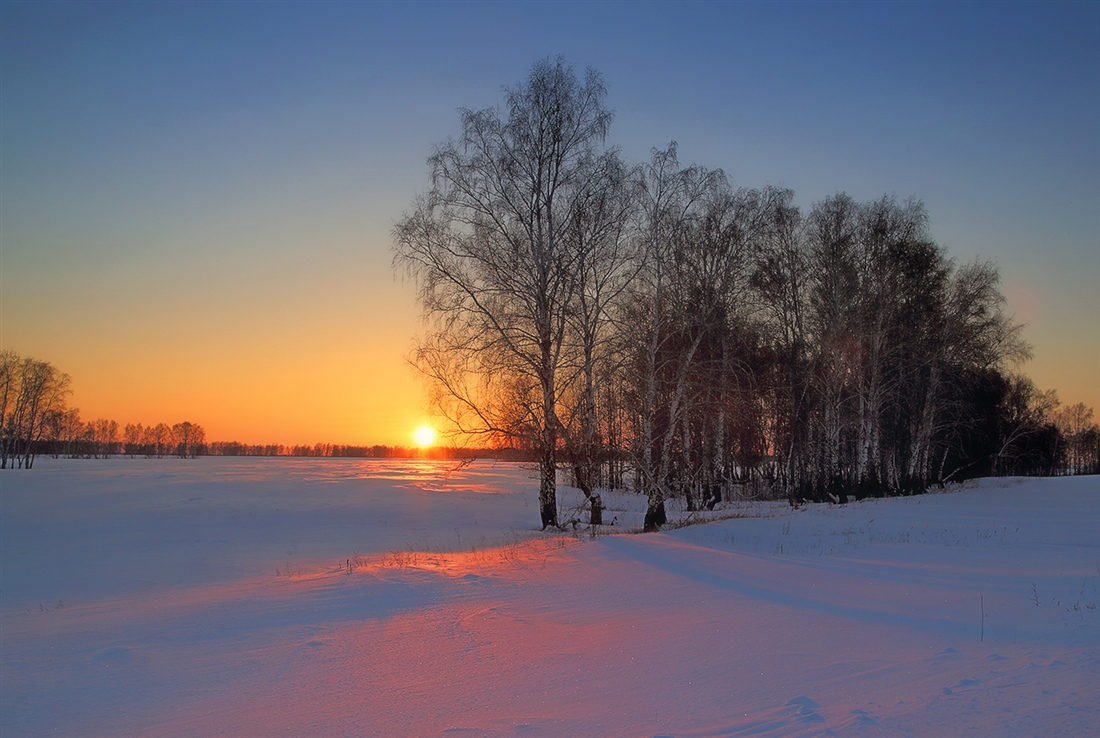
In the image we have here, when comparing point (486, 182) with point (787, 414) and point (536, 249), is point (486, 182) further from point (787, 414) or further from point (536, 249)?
point (787, 414)

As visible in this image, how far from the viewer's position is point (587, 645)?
561 centimetres

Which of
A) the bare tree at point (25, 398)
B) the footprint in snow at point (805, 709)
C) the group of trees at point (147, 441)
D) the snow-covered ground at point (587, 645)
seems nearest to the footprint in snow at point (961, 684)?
the snow-covered ground at point (587, 645)

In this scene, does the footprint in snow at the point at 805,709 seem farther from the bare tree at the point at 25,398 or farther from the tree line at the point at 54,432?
A: the bare tree at the point at 25,398

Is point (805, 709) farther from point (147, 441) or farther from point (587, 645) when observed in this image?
point (147, 441)

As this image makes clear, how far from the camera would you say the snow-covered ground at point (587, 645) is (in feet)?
13.5

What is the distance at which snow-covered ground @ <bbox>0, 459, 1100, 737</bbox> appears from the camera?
411 cm

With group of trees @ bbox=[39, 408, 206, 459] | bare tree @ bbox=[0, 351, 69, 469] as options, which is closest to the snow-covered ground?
bare tree @ bbox=[0, 351, 69, 469]

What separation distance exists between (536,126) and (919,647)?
45.2 feet

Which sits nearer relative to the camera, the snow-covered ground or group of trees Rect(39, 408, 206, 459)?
the snow-covered ground

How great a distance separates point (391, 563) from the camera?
1055 centimetres

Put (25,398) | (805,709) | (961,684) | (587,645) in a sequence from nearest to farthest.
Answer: (805,709), (961,684), (587,645), (25,398)

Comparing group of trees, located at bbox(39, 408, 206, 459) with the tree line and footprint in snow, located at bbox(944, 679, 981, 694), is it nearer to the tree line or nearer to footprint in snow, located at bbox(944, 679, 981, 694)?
the tree line

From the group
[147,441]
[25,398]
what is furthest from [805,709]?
[147,441]

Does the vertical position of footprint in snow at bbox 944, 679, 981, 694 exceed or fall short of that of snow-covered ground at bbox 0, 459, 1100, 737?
it exceeds it
